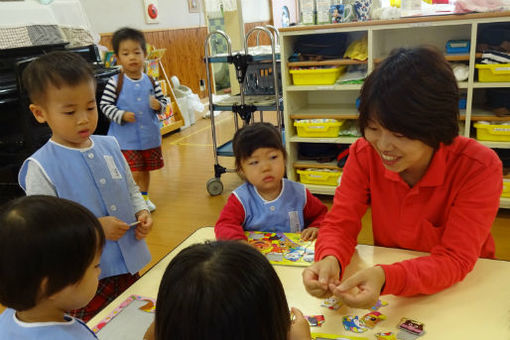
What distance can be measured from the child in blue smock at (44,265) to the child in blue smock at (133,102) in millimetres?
2265

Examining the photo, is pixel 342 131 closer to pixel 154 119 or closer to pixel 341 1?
pixel 341 1

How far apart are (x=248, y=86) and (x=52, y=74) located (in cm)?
253

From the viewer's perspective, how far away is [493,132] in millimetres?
2689

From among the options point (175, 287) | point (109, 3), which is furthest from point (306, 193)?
point (109, 3)

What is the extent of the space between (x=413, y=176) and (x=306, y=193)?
0.56 m

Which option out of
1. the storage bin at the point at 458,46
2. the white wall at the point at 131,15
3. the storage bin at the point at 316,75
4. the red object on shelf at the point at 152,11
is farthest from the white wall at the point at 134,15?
the storage bin at the point at 458,46

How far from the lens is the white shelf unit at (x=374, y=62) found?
2.61m

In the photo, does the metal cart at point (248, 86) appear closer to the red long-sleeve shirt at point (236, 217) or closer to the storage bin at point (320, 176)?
the storage bin at point (320, 176)

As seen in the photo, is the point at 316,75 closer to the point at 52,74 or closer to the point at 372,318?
the point at 52,74

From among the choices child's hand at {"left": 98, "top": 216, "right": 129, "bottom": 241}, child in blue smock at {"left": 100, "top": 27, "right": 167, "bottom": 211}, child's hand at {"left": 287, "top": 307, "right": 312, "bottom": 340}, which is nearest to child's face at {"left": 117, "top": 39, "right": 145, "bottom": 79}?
child in blue smock at {"left": 100, "top": 27, "right": 167, "bottom": 211}

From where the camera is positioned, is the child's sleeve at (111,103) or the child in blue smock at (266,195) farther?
the child's sleeve at (111,103)

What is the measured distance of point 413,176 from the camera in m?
1.19

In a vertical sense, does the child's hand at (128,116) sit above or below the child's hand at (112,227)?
above

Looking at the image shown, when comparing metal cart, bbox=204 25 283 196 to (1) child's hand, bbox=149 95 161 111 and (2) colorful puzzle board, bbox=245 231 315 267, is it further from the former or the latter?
(2) colorful puzzle board, bbox=245 231 315 267
